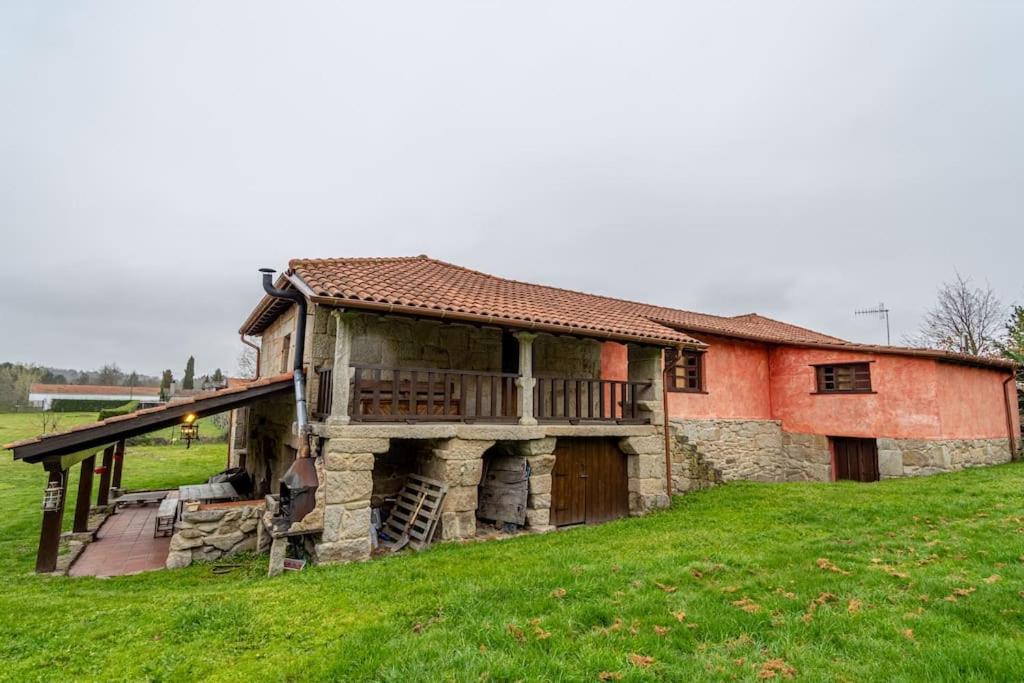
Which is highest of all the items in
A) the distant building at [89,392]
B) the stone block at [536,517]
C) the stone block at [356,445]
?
the distant building at [89,392]

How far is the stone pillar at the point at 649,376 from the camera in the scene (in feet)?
34.5

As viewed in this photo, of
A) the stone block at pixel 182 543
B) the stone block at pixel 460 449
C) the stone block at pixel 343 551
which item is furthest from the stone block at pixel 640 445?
the stone block at pixel 182 543

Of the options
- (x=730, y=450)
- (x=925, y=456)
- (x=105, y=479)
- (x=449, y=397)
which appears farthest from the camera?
(x=730, y=450)

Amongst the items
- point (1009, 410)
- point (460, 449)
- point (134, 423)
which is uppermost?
point (1009, 410)

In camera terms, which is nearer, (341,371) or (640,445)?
(341,371)

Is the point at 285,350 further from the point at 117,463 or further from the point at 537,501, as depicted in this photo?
the point at 117,463

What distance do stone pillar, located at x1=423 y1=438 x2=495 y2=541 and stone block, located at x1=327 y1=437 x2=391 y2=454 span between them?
1.12 metres

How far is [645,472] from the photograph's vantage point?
1012cm

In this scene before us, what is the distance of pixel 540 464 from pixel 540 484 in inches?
14.2

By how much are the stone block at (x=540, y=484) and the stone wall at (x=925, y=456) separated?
397 inches

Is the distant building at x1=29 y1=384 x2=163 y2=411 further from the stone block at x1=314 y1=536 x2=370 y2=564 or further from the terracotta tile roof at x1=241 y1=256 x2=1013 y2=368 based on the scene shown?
the stone block at x1=314 y1=536 x2=370 y2=564

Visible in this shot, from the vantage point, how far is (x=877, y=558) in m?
6.02

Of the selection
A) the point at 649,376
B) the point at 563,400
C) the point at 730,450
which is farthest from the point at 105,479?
the point at 730,450

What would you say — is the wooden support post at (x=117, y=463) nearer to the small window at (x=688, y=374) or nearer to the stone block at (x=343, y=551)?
the stone block at (x=343, y=551)
